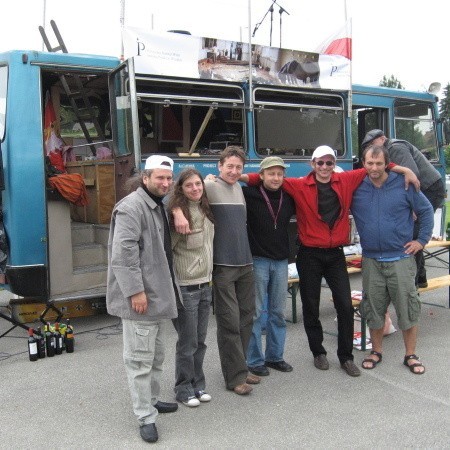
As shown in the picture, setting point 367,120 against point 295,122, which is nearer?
point 295,122

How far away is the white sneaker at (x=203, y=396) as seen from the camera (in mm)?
3961

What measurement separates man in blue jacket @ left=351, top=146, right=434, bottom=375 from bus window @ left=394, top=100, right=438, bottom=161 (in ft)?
16.2

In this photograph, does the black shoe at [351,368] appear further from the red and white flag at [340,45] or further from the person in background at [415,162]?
the red and white flag at [340,45]

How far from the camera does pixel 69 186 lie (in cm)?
590

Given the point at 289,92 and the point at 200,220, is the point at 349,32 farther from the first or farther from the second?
the point at 200,220

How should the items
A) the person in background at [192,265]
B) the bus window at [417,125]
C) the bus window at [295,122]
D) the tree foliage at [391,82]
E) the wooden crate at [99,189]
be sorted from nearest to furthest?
the person in background at [192,265] < the wooden crate at [99,189] < the bus window at [295,122] < the bus window at [417,125] < the tree foliage at [391,82]

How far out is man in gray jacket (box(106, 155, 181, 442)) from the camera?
3.30m

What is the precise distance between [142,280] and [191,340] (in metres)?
0.70

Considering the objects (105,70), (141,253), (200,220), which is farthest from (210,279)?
(105,70)

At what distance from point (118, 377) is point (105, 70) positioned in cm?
330

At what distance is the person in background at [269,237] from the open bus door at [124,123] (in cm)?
167

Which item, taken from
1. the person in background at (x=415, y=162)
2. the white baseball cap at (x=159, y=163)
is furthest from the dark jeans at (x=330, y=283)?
the white baseball cap at (x=159, y=163)

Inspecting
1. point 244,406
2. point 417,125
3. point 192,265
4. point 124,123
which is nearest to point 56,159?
point 124,123

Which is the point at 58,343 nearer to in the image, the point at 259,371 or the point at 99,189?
the point at 259,371
